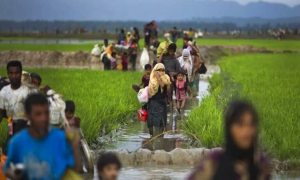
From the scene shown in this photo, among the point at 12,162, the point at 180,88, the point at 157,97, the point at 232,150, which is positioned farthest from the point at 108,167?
the point at 180,88

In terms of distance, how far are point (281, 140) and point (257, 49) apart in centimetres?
4181

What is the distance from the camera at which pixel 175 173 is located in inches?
370

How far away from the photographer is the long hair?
4031 millimetres

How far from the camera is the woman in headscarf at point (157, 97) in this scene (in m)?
11.7

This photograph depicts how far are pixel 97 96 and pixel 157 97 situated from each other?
4123 millimetres

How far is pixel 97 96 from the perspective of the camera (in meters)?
15.8

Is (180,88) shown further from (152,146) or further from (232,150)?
(232,150)

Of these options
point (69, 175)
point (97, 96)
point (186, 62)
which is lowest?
point (97, 96)

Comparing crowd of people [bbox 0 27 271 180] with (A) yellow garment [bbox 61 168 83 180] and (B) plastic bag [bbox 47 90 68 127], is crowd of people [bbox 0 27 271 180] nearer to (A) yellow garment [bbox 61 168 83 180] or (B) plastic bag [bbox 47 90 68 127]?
(A) yellow garment [bbox 61 168 83 180]

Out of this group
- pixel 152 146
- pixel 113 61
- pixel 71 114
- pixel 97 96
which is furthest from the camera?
pixel 113 61

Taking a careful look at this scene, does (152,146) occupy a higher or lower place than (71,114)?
lower

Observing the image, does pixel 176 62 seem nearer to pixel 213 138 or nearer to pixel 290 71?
pixel 213 138

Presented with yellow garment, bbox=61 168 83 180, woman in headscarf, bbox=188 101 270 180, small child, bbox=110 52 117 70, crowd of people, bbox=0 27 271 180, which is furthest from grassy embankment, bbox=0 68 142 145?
woman in headscarf, bbox=188 101 270 180

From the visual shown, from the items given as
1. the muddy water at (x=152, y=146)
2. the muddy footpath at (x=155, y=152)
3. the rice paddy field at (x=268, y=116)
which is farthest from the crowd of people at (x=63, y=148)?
the rice paddy field at (x=268, y=116)
